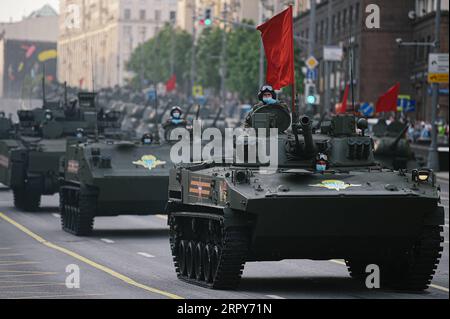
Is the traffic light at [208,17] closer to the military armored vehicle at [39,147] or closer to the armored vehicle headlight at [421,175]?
the military armored vehicle at [39,147]

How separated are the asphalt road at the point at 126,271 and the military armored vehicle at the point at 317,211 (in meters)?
0.46

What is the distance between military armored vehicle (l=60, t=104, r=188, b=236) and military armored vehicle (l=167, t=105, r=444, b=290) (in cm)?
984

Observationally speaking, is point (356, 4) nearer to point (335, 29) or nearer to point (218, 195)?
point (335, 29)

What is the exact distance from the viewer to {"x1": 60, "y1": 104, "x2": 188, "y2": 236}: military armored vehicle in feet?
106

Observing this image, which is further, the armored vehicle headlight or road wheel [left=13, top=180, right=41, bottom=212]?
road wheel [left=13, top=180, right=41, bottom=212]

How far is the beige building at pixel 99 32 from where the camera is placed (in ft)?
169

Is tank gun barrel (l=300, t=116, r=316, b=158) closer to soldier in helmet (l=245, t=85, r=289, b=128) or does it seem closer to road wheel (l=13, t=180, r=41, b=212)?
soldier in helmet (l=245, t=85, r=289, b=128)

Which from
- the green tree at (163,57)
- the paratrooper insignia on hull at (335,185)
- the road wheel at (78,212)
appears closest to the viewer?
the paratrooper insignia on hull at (335,185)

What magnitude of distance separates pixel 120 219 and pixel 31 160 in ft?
8.41

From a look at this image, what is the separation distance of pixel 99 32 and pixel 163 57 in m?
56.1

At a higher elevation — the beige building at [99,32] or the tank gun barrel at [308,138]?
the beige building at [99,32]

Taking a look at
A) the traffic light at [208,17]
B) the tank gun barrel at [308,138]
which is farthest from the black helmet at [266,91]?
the traffic light at [208,17]

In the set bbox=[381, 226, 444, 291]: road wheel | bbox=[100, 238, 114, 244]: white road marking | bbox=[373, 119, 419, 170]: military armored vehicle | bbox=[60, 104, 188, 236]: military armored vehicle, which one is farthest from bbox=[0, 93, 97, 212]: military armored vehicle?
bbox=[381, 226, 444, 291]: road wheel

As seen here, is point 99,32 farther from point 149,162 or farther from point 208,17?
point 149,162
